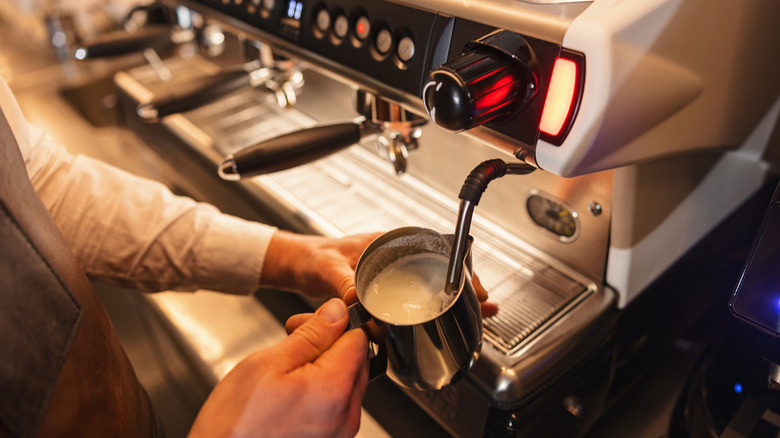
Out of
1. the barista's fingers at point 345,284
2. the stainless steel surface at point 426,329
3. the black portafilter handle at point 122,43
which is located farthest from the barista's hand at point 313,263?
the black portafilter handle at point 122,43

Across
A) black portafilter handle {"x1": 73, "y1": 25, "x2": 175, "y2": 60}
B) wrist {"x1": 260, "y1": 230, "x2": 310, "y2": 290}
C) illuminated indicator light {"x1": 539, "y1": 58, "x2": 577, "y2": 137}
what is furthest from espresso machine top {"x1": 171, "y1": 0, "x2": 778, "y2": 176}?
black portafilter handle {"x1": 73, "y1": 25, "x2": 175, "y2": 60}

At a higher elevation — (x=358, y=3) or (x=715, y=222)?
(x=358, y=3)

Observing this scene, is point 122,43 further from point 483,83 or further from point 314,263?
point 483,83

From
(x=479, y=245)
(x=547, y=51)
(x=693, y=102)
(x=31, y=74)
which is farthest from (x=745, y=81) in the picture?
(x=31, y=74)

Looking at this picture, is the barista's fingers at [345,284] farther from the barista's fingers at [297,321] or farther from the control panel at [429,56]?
the control panel at [429,56]

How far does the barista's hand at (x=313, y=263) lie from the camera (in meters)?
0.57

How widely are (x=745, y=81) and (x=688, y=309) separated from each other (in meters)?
0.31

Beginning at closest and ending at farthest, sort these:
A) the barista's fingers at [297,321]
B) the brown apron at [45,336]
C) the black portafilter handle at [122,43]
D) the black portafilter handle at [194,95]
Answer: the brown apron at [45,336] → the barista's fingers at [297,321] → the black portafilter handle at [194,95] → the black portafilter handle at [122,43]

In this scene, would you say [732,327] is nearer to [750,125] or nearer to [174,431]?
A: [750,125]

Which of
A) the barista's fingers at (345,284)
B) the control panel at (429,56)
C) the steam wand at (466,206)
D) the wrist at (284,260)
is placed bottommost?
the wrist at (284,260)

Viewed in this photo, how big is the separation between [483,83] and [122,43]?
29.3 inches

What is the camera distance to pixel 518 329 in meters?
0.54

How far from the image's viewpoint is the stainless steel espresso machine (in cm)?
37

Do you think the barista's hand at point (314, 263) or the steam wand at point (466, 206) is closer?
the steam wand at point (466, 206)
